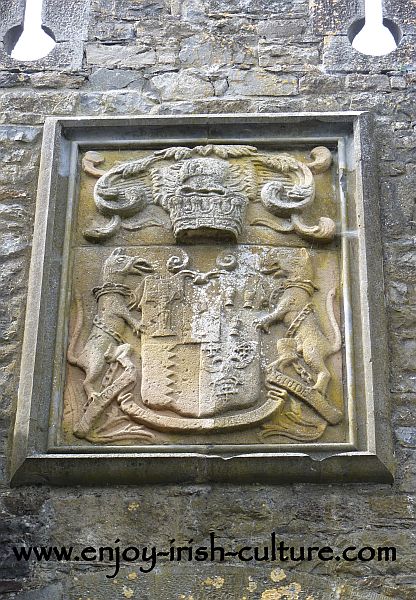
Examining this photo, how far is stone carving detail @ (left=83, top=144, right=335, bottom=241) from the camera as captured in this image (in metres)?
5.98

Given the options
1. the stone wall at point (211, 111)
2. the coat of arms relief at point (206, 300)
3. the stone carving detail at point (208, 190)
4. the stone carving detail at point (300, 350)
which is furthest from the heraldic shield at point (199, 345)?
the stone wall at point (211, 111)

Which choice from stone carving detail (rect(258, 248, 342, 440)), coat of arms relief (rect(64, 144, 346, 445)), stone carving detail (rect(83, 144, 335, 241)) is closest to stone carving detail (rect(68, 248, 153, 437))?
coat of arms relief (rect(64, 144, 346, 445))

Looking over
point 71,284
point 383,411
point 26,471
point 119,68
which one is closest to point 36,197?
point 71,284

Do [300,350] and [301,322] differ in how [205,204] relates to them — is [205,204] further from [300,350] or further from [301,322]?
[300,350]

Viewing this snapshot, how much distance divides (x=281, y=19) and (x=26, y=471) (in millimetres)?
2954

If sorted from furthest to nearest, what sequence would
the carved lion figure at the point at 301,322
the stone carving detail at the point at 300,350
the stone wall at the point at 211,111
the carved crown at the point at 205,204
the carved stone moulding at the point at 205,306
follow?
the carved crown at the point at 205,204 → the carved lion figure at the point at 301,322 → the stone carving detail at the point at 300,350 → the carved stone moulding at the point at 205,306 → the stone wall at the point at 211,111

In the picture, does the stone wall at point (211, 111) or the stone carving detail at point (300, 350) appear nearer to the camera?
the stone wall at point (211, 111)

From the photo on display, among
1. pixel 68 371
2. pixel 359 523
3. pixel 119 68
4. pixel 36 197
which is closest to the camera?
pixel 359 523

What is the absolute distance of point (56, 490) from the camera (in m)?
5.30

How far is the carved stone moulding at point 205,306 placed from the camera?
17.6ft

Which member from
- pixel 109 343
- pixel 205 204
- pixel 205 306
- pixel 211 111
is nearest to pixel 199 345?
pixel 205 306

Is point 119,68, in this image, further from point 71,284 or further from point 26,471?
point 26,471

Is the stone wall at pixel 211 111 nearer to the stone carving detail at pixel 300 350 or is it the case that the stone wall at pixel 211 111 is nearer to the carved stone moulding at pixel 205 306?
the carved stone moulding at pixel 205 306

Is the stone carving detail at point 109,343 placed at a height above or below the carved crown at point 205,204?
below
